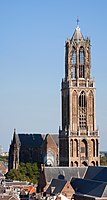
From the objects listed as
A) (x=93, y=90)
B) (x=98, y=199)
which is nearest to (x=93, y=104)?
(x=93, y=90)

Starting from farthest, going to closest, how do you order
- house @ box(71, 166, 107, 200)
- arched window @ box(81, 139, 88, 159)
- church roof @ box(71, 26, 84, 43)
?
1. church roof @ box(71, 26, 84, 43)
2. arched window @ box(81, 139, 88, 159)
3. house @ box(71, 166, 107, 200)

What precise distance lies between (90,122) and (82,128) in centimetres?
187

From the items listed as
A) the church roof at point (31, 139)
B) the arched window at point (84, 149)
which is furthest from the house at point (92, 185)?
the church roof at point (31, 139)

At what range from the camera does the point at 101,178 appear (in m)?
85.6

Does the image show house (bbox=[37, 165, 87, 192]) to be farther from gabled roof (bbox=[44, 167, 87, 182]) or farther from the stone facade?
the stone facade

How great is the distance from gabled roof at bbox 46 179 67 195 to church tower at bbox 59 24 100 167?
601 inches

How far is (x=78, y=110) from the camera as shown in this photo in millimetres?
105438

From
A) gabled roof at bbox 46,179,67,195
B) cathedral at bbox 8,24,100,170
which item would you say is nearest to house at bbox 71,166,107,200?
gabled roof at bbox 46,179,67,195

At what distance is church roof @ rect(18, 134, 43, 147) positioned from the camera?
13298 centimetres

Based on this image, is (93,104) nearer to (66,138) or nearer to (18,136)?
(66,138)

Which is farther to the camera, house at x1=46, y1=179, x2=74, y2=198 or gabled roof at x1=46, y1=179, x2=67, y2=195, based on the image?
gabled roof at x1=46, y1=179, x2=67, y2=195

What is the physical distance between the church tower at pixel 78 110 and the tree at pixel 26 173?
1182 cm

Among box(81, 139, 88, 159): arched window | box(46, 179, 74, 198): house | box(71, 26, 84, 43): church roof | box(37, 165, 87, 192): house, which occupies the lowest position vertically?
box(46, 179, 74, 198): house

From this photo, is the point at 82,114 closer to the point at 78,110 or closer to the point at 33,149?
the point at 78,110
